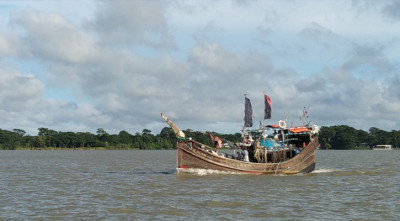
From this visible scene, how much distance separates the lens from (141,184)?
33188mm

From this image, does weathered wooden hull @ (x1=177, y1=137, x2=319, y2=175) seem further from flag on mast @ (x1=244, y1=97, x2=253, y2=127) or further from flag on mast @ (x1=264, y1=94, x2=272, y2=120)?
flag on mast @ (x1=264, y1=94, x2=272, y2=120)

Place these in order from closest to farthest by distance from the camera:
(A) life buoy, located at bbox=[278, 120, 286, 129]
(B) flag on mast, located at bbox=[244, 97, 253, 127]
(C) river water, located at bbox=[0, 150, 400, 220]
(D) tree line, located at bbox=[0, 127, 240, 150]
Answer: (C) river water, located at bbox=[0, 150, 400, 220], (B) flag on mast, located at bbox=[244, 97, 253, 127], (A) life buoy, located at bbox=[278, 120, 286, 129], (D) tree line, located at bbox=[0, 127, 240, 150]

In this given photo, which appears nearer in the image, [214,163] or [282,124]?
[214,163]

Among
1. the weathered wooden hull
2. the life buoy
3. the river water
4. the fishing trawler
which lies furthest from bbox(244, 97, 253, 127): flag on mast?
the river water

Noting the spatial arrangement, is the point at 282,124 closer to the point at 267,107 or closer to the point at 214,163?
the point at 267,107

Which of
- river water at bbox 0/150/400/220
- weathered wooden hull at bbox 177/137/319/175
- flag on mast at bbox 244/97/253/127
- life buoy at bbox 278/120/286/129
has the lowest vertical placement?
river water at bbox 0/150/400/220

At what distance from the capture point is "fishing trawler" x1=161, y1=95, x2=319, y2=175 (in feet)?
131

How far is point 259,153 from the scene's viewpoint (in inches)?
1654

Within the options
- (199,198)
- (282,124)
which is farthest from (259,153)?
(199,198)

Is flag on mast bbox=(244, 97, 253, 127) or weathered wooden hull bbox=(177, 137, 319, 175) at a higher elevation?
flag on mast bbox=(244, 97, 253, 127)

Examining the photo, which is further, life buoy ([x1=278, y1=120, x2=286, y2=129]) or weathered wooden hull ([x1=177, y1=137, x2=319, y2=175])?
life buoy ([x1=278, y1=120, x2=286, y2=129])

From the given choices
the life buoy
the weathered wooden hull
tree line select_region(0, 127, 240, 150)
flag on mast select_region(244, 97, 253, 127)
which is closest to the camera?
the weathered wooden hull

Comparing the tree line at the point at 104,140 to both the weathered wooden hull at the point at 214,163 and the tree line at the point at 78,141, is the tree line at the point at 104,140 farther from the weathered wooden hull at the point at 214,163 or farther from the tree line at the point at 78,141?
the weathered wooden hull at the point at 214,163

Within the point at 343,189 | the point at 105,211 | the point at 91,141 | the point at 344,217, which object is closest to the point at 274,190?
the point at 343,189
